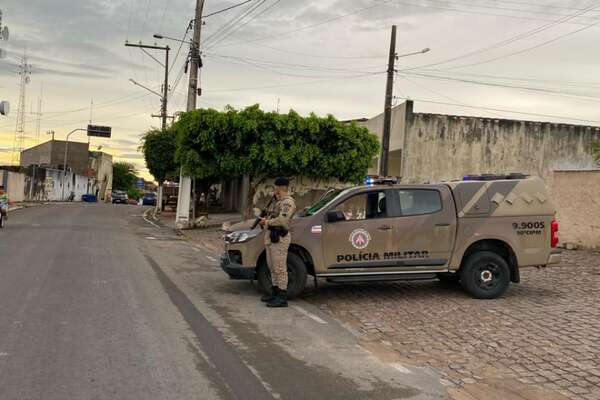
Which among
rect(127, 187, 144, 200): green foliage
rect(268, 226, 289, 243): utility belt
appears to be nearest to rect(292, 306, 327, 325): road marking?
rect(268, 226, 289, 243): utility belt

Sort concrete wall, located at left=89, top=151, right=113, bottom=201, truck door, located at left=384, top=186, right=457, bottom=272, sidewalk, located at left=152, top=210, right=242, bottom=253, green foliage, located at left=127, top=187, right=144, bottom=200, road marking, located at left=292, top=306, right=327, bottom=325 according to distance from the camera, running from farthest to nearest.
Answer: green foliage, located at left=127, top=187, right=144, bottom=200
concrete wall, located at left=89, top=151, right=113, bottom=201
sidewalk, located at left=152, top=210, right=242, bottom=253
truck door, located at left=384, top=186, right=457, bottom=272
road marking, located at left=292, top=306, right=327, bottom=325

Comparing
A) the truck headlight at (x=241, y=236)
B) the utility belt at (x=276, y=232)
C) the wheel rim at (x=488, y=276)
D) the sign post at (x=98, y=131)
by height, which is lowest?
the wheel rim at (x=488, y=276)

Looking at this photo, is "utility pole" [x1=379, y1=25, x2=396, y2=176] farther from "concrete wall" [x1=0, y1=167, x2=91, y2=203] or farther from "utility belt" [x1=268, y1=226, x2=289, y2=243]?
"concrete wall" [x1=0, y1=167, x2=91, y2=203]

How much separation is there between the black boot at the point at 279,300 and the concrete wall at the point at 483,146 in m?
17.4

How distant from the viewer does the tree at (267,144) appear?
20422 millimetres

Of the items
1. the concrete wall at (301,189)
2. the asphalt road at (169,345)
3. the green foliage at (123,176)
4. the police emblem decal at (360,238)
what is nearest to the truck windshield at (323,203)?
the police emblem decal at (360,238)

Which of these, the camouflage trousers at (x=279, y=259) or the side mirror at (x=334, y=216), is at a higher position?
the side mirror at (x=334, y=216)

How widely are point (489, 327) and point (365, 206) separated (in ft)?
8.72

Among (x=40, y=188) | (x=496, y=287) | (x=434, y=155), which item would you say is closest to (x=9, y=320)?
(x=496, y=287)

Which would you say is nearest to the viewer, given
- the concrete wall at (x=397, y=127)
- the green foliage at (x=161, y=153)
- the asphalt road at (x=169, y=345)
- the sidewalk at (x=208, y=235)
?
the asphalt road at (x=169, y=345)

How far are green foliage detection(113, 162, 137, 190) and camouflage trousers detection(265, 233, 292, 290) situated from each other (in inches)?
4521

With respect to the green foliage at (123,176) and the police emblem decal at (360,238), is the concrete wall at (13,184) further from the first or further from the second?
the green foliage at (123,176)

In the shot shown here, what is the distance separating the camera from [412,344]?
6.46 metres

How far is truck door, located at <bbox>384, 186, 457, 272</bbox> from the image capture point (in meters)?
8.62
